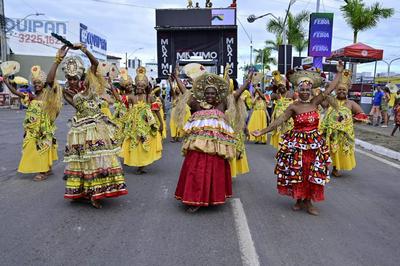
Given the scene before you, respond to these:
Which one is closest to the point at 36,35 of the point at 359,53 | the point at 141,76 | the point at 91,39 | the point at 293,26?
the point at 91,39

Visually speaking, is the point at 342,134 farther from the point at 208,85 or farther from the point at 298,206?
the point at 208,85

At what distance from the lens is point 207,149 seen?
194 inches

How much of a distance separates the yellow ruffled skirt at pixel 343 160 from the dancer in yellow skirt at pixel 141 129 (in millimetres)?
3345

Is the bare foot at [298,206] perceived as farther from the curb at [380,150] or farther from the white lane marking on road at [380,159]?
the curb at [380,150]

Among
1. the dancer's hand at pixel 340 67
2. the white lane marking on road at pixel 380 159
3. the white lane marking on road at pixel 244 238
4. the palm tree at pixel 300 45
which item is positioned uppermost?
the palm tree at pixel 300 45

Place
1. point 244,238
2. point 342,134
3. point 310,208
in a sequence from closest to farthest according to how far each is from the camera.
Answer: point 244,238
point 310,208
point 342,134

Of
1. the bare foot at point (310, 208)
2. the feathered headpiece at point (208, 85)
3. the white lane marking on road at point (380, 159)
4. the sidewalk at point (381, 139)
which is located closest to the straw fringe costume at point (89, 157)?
the feathered headpiece at point (208, 85)

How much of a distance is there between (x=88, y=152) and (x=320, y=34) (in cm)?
1235

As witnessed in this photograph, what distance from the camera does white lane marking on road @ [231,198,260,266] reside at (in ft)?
12.0

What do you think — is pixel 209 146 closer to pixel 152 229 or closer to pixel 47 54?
pixel 152 229

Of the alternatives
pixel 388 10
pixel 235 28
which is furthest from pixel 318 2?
pixel 388 10

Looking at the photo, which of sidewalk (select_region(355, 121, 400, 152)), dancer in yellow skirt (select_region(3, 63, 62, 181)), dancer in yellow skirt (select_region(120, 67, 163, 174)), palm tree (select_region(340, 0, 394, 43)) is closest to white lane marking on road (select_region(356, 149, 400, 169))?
sidewalk (select_region(355, 121, 400, 152))

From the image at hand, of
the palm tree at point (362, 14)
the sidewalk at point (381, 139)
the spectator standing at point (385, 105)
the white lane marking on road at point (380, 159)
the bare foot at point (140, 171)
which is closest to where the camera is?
the bare foot at point (140, 171)

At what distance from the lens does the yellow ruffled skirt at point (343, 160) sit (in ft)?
24.2
